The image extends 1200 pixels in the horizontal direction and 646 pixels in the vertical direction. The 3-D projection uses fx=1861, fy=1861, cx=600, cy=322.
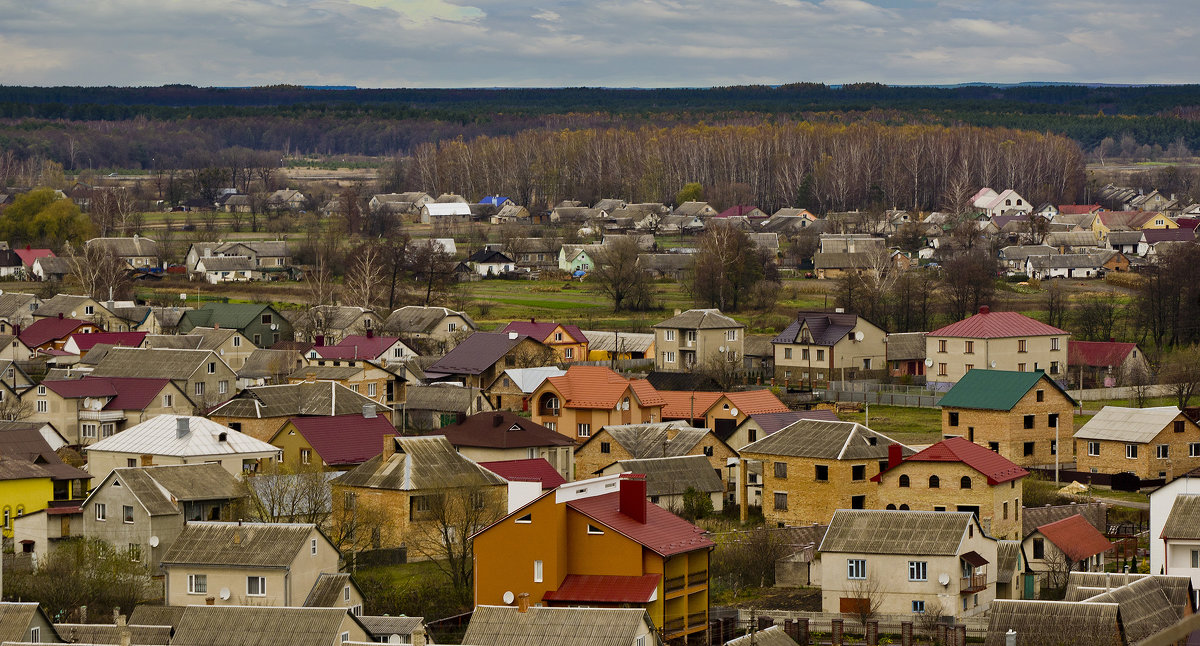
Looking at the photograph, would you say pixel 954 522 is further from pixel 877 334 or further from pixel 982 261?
pixel 982 261

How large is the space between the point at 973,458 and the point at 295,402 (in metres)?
18.5

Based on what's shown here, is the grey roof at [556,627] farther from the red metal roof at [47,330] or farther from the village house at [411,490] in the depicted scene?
the red metal roof at [47,330]

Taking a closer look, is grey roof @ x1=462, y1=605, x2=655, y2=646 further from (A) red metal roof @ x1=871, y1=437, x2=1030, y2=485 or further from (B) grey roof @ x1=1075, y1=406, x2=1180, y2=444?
(B) grey roof @ x1=1075, y1=406, x2=1180, y2=444

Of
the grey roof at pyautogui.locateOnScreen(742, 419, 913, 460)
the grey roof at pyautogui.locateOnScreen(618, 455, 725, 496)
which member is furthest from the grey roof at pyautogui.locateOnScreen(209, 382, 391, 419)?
the grey roof at pyautogui.locateOnScreen(742, 419, 913, 460)

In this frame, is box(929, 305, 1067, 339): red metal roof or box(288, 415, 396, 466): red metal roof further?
box(929, 305, 1067, 339): red metal roof

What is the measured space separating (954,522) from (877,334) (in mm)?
32927

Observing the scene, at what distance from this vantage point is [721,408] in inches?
1972

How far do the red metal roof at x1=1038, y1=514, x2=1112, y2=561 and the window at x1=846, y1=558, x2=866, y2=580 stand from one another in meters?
4.78

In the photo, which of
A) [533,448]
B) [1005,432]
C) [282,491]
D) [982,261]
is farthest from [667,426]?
[982,261]

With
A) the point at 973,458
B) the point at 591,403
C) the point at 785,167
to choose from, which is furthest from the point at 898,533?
the point at 785,167

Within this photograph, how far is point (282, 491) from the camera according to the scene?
37.4 metres

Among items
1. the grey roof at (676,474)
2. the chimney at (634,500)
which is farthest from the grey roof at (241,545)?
the grey roof at (676,474)

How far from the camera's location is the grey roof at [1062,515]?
37250 mm

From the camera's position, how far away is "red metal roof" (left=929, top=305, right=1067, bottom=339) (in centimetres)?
6075
